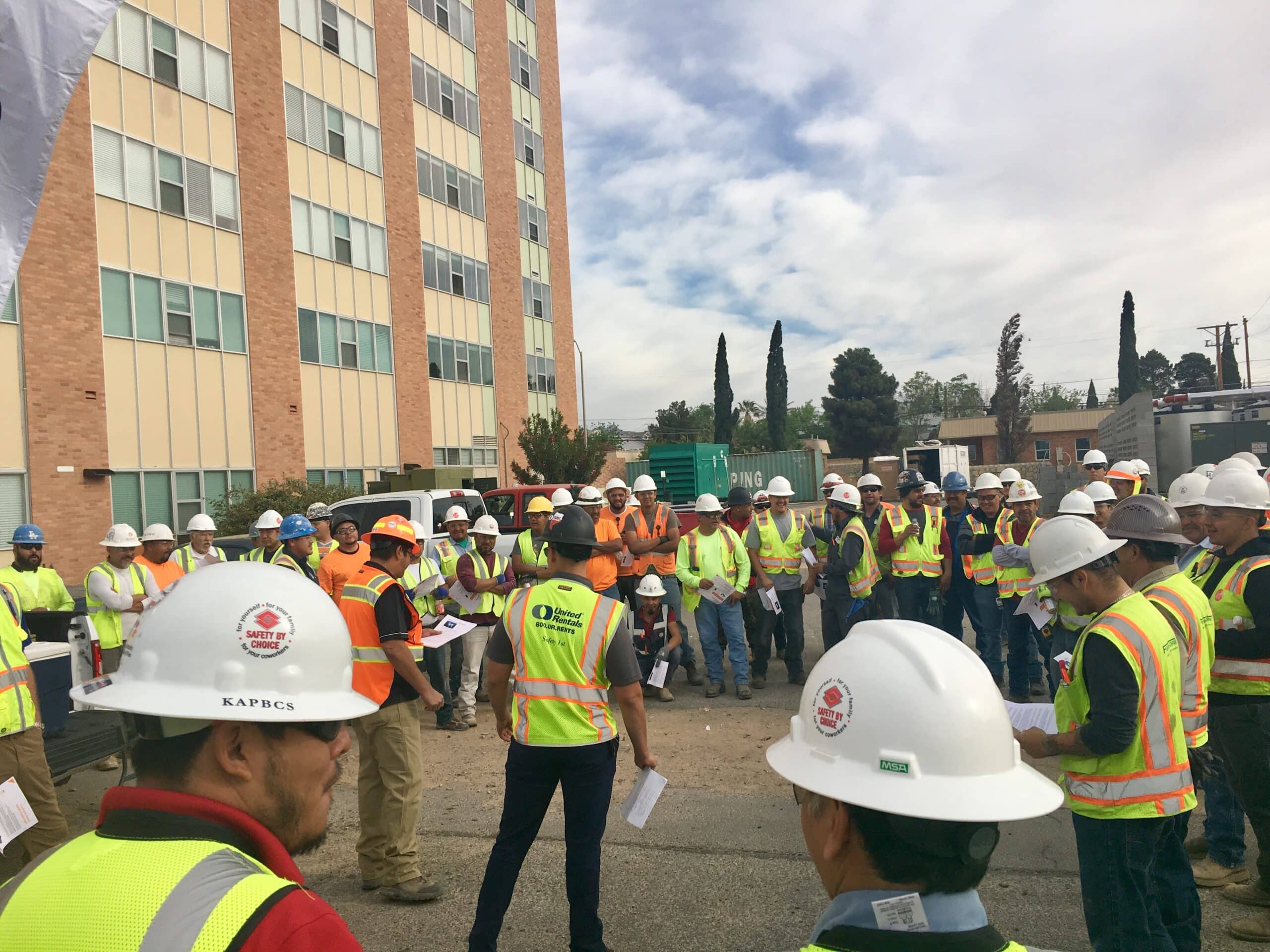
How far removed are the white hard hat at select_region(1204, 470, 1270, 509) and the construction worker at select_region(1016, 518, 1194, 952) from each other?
1301mm

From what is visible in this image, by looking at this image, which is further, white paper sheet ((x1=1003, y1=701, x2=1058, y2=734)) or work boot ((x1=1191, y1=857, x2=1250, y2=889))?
work boot ((x1=1191, y1=857, x2=1250, y2=889))

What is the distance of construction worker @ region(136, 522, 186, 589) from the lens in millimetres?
8219

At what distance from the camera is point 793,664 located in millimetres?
9281

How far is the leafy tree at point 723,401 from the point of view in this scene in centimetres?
6494

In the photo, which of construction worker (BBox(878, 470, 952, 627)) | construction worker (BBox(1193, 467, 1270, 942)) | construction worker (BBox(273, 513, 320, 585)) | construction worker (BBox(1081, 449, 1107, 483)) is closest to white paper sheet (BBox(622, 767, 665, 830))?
construction worker (BBox(1193, 467, 1270, 942))

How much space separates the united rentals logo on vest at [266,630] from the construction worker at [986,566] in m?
7.98

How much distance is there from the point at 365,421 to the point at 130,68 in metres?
10.7

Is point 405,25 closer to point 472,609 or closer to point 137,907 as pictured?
point 472,609

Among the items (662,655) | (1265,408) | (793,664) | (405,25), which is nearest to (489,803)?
(662,655)

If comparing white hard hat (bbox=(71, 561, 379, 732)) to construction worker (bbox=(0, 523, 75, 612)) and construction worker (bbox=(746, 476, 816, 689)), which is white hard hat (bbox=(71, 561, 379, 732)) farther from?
construction worker (bbox=(746, 476, 816, 689))

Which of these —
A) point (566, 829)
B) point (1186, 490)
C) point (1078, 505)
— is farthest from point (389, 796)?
point (1078, 505)

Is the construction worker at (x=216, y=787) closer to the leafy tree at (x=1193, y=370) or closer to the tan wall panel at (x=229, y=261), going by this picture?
the tan wall panel at (x=229, y=261)

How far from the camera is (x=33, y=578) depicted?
7.42m

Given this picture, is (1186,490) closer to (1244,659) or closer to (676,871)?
(1244,659)
